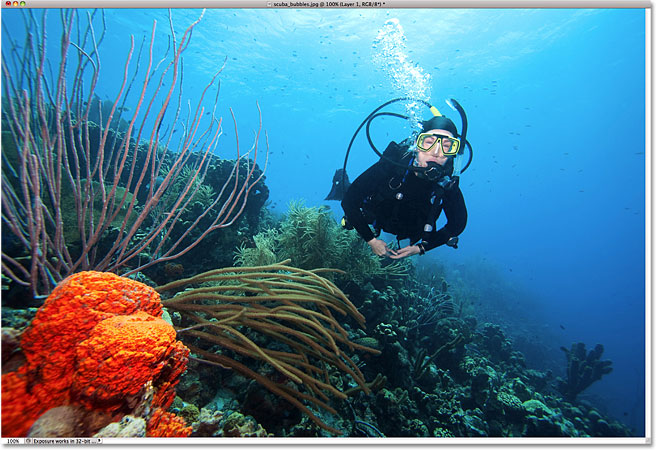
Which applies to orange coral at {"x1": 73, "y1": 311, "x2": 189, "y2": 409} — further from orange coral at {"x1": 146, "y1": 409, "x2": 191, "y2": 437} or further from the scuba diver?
the scuba diver

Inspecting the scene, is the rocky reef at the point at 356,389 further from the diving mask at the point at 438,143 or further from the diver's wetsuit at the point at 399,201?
the diving mask at the point at 438,143

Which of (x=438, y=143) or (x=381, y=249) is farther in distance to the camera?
(x=381, y=249)

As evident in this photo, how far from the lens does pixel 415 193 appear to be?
143 inches

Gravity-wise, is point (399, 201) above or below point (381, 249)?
above

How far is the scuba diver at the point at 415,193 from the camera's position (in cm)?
353

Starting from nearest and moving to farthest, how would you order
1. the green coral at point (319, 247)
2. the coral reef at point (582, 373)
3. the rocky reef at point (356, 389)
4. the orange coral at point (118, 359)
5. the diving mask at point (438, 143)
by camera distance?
1. the orange coral at point (118, 359)
2. the rocky reef at point (356, 389)
3. the diving mask at point (438, 143)
4. the green coral at point (319, 247)
5. the coral reef at point (582, 373)

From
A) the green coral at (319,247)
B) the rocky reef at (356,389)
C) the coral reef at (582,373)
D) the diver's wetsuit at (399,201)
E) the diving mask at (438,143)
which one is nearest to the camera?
the rocky reef at (356,389)

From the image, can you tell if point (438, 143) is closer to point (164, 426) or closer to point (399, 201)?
point (399, 201)

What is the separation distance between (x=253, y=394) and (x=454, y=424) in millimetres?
3089

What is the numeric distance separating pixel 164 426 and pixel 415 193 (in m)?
3.52

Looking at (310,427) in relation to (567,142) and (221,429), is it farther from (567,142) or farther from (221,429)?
(567,142)

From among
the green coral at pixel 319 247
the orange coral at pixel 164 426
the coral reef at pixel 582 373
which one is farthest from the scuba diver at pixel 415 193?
the coral reef at pixel 582 373

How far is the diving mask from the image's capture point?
11.4ft

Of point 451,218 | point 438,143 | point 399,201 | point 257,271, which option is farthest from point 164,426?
point 438,143
